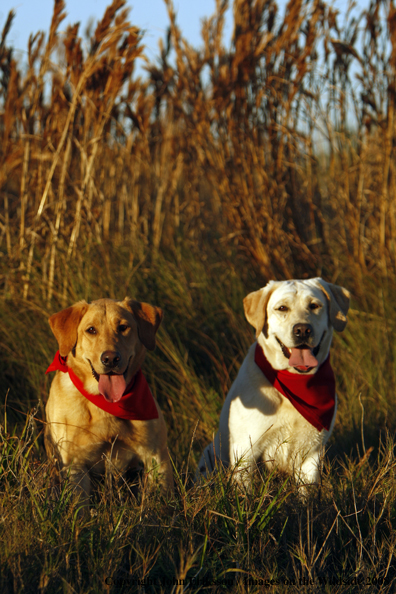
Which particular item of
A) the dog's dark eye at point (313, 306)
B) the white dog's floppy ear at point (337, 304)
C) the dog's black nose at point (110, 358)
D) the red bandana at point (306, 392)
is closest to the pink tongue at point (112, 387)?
the dog's black nose at point (110, 358)

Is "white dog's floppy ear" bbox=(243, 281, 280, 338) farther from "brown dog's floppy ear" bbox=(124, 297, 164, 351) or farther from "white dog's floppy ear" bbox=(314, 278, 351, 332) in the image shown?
"brown dog's floppy ear" bbox=(124, 297, 164, 351)

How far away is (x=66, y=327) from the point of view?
3398 mm

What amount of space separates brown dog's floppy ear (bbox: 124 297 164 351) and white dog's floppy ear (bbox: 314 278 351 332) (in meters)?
1.05

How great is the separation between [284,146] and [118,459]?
13.3 feet

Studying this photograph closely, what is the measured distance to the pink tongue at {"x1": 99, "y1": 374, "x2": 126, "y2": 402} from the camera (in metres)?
3.24

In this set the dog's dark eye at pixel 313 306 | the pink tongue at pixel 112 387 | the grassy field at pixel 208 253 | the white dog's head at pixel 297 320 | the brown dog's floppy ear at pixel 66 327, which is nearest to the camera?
the grassy field at pixel 208 253

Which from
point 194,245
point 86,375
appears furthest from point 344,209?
point 86,375

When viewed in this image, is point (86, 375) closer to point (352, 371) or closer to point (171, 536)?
point (171, 536)

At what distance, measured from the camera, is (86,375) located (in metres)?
3.40

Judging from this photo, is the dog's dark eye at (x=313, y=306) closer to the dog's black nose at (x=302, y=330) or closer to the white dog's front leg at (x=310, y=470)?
the dog's black nose at (x=302, y=330)

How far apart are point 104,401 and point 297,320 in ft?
3.90

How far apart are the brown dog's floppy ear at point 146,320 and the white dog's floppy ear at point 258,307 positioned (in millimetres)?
574

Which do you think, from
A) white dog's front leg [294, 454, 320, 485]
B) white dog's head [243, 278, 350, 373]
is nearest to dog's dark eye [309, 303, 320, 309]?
white dog's head [243, 278, 350, 373]

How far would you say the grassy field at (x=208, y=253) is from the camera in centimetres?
265
